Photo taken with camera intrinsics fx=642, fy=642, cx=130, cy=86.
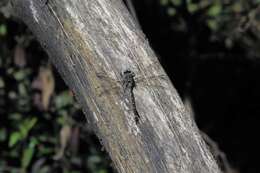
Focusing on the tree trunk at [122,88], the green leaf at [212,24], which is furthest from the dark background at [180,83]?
the tree trunk at [122,88]

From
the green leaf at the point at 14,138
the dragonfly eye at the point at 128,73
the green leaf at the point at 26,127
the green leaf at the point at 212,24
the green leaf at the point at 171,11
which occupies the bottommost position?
the dragonfly eye at the point at 128,73

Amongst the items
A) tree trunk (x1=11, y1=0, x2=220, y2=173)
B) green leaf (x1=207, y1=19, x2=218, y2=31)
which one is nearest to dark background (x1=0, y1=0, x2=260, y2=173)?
green leaf (x1=207, y1=19, x2=218, y2=31)

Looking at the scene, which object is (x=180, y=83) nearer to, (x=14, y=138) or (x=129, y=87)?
(x=14, y=138)

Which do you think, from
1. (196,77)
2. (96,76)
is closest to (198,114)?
(196,77)

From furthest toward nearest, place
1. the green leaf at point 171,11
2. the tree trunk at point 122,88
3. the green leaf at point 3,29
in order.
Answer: the green leaf at point 171,11 → the green leaf at point 3,29 → the tree trunk at point 122,88

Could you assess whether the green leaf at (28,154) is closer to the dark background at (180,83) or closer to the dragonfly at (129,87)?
the dark background at (180,83)

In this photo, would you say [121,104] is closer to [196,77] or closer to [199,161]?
[199,161]
